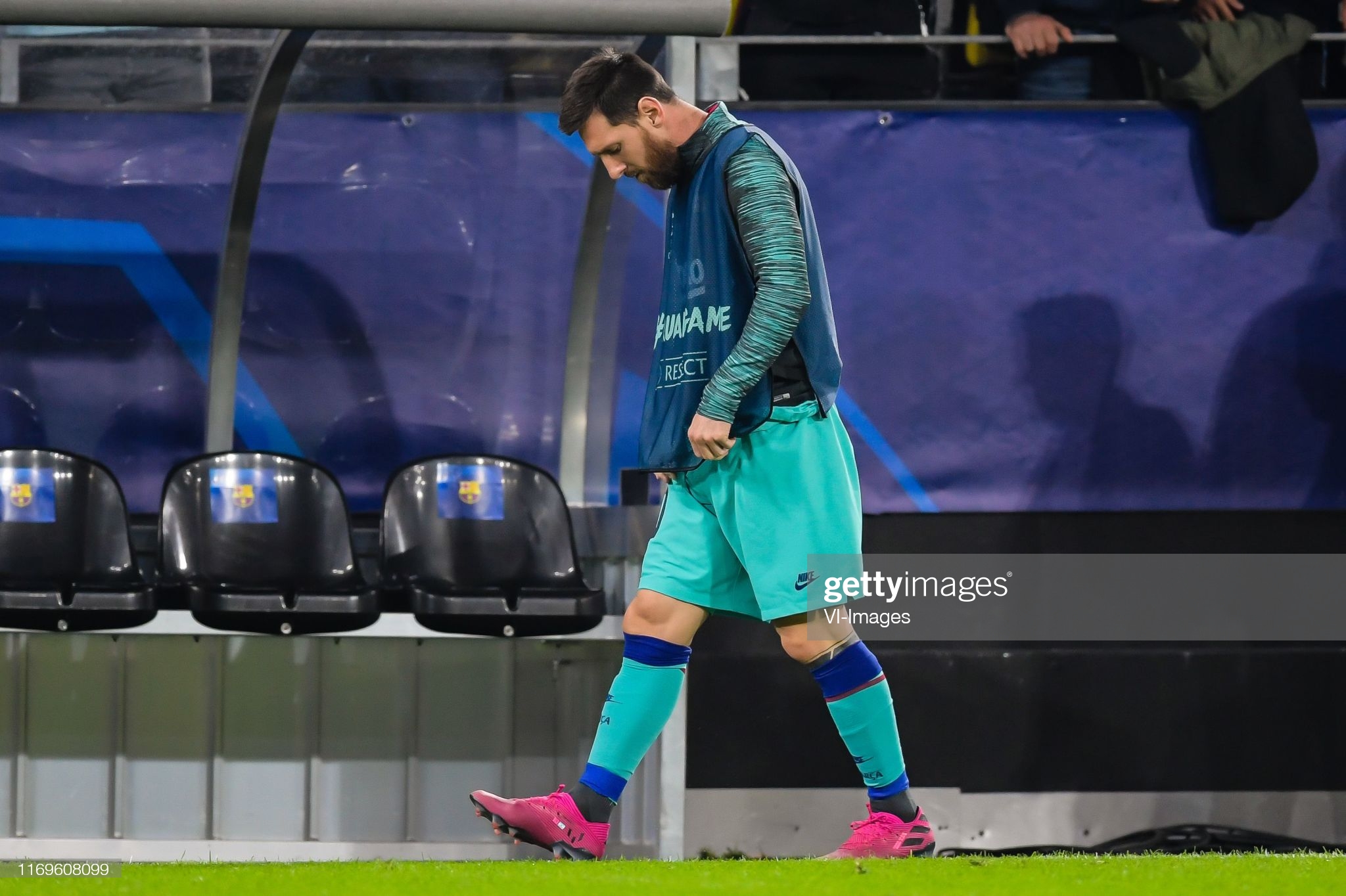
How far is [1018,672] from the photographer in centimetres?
482

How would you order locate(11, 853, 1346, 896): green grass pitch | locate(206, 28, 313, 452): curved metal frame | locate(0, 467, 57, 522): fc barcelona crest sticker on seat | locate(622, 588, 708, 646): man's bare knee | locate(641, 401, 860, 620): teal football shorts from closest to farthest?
locate(11, 853, 1346, 896): green grass pitch < locate(641, 401, 860, 620): teal football shorts < locate(622, 588, 708, 646): man's bare knee < locate(0, 467, 57, 522): fc barcelona crest sticker on seat < locate(206, 28, 313, 452): curved metal frame

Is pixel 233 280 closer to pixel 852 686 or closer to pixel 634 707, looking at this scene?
pixel 634 707

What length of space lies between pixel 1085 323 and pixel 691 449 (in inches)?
86.3

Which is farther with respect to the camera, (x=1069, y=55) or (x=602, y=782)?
(x=1069, y=55)

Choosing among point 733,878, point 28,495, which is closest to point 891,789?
point 733,878

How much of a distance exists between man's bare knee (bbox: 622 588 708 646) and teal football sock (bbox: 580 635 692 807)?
16 mm

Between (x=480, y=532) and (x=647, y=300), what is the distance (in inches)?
36.7

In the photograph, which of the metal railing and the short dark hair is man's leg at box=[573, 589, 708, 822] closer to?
the short dark hair

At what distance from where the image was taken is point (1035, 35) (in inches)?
192

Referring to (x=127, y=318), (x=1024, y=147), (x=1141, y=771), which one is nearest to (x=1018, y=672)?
(x=1141, y=771)

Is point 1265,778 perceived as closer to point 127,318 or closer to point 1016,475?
point 1016,475

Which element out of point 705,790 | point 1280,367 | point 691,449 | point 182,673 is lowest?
point 705,790

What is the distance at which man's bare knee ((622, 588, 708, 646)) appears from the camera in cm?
316

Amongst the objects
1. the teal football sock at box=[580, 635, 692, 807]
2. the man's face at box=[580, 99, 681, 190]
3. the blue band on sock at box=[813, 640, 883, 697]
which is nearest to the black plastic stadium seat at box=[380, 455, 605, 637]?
the teal football sock at box=[580, 635, 692, 807]
